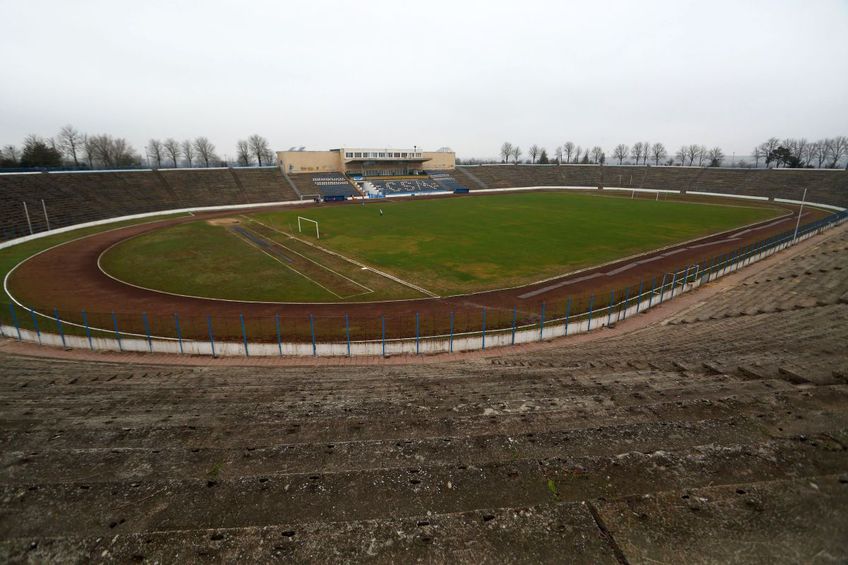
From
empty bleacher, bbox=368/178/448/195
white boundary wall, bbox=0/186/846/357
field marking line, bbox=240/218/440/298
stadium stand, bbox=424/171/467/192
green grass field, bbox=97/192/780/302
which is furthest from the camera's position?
stadium stand, bbox=424/171/467/192

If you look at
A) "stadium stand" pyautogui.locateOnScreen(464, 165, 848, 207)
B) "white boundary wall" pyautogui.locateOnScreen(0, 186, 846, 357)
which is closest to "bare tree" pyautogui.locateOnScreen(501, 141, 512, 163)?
"stadium stand" pyautogui.locateOnScreen(464, 165, 848, 207)

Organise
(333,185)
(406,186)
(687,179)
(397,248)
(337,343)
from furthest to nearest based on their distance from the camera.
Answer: (406,186) → (687,179) → (333,185) → (397,248) → (337,343)

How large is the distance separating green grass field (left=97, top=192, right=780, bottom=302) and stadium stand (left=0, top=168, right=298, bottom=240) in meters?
15.8

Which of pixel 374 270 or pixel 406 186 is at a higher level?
pixel 406 186

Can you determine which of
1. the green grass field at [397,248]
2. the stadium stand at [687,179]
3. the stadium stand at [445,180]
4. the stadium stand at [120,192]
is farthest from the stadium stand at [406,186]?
the green grass field at [397,248]

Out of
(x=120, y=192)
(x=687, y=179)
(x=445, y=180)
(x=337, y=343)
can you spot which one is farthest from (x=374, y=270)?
(x=687, y=179)

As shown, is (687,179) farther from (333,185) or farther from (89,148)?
(89,148)

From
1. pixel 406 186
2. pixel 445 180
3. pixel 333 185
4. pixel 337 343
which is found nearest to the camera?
pixel 337 343

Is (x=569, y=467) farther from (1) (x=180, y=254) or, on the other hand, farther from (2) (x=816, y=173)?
(2) (x=816, y=173)

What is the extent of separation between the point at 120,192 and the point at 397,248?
60.1m

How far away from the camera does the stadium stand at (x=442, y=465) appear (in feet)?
23.9

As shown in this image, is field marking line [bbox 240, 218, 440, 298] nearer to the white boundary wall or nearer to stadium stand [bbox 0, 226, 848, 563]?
the white boundary wall

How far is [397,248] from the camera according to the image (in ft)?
153

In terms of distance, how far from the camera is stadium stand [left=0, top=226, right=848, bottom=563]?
730 cm
